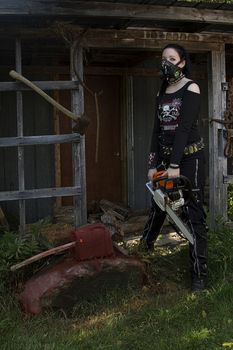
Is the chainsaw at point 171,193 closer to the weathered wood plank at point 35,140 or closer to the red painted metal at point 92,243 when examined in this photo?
the red painted metal at point 92,243

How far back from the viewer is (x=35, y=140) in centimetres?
505

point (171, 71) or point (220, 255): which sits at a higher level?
point (171, 71)

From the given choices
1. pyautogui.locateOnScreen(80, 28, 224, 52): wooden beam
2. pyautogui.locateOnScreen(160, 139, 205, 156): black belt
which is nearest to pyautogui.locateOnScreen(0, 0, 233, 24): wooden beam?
pyautogui.locateOnScreen(80, 28, 224, 52): wooden beam

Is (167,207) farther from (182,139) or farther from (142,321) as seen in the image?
(142,321)

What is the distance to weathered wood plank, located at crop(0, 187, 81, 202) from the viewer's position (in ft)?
16.4

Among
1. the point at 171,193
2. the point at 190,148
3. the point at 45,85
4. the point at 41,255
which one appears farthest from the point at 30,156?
the point at 171,193

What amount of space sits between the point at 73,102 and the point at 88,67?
3100 mm

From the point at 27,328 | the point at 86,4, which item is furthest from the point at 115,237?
the point at 86,4

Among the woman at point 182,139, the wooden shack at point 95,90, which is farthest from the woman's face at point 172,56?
the wooden shack at point 95,90

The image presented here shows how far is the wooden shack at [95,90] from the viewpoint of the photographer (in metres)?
4.93

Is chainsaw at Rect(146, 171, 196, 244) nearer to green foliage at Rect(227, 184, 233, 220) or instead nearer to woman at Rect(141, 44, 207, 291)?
woman at Rect(141, 44, 207, 291)

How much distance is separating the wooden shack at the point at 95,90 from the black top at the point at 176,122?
77 centimetres

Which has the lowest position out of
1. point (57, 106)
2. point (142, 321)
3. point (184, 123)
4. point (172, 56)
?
point (142, 321)

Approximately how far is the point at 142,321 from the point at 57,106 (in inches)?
82.6
